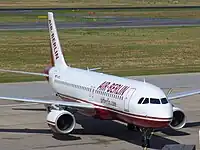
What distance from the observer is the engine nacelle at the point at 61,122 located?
112 ft

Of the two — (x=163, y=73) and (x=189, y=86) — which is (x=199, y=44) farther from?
(x=189, y=86)

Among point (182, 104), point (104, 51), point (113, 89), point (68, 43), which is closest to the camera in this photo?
point (113, 89)

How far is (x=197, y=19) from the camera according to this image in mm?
120750

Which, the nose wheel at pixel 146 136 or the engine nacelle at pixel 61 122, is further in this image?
the engine nacelle at pixel 61 122

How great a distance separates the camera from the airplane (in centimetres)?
3191

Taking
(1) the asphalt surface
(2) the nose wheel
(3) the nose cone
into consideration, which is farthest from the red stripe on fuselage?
(1) the asphalt surface

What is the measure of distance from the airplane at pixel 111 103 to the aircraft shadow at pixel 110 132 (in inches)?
23.5

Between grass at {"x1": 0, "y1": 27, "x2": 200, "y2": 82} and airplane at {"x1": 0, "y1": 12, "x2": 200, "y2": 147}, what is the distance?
17.5 m

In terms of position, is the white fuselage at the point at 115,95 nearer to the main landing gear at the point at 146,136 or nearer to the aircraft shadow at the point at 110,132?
the main landing gear at the point at 146,136

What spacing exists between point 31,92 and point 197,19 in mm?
75437

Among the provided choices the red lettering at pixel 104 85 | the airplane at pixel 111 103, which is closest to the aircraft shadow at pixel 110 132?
the airplane at pixel 111 103

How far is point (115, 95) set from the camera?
34.2 m

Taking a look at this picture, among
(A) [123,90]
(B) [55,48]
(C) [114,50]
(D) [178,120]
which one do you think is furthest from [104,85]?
(C) [114,50]

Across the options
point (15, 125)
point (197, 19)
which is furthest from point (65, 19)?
point (15, 125)
